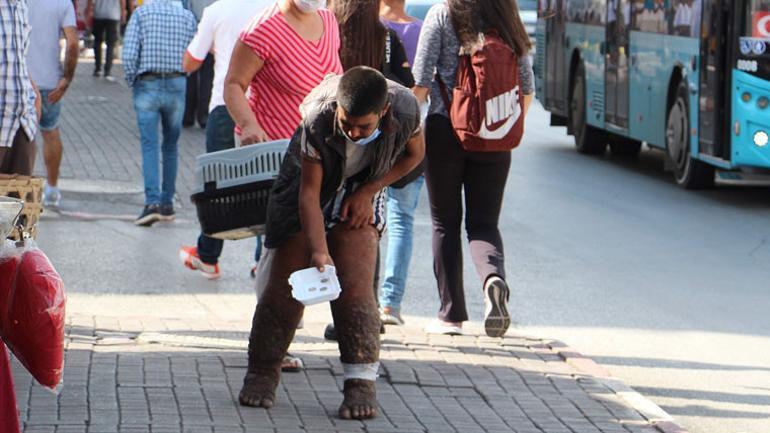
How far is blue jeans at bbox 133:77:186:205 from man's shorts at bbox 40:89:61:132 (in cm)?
63

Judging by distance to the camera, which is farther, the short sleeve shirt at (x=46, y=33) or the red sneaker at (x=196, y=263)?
the short sleeve shirt at (x=46, y=33)

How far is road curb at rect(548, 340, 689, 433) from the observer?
6.50 meters

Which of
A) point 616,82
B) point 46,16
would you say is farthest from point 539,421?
point 616,82

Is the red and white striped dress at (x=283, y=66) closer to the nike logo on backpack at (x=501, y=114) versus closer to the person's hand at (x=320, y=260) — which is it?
the nike logo on backpack at (x=501, y=114)

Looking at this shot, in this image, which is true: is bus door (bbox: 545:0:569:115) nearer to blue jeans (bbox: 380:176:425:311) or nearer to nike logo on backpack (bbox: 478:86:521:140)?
→ blue jeans (bbox: 380:176:425:311)

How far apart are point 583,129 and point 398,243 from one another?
11.3 m

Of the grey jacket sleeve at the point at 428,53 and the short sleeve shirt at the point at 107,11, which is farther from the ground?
the grey jacket sleeve at the point at 428,53

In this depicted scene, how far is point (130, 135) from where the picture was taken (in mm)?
18266

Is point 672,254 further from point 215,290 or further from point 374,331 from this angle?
point 374,331

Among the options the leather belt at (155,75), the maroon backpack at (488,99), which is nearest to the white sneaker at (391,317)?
the maroon backpack at (488,99)

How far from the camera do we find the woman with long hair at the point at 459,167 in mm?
7965

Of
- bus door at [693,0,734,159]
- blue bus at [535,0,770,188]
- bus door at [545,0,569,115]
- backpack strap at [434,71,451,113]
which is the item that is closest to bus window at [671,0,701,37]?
blue bus at [535,0,770,188]

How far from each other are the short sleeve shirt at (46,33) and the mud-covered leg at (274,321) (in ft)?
A: 18.5

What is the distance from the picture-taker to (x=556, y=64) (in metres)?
20.8
